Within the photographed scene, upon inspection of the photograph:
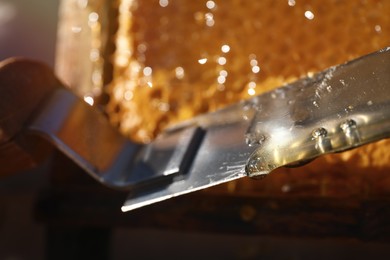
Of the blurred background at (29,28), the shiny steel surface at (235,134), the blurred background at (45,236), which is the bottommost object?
the blurred background at (45,236)

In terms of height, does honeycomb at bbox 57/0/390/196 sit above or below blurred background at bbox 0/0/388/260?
above

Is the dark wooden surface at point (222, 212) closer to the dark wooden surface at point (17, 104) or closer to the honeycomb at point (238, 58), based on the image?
the honeycomb at point (238, 58)

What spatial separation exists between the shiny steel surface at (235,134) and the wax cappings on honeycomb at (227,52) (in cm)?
9

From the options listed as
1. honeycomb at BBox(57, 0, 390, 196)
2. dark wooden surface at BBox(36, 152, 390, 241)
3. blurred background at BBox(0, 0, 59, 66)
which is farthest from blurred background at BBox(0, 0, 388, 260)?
honeycomb at BBox(57, 0, 390, 196)

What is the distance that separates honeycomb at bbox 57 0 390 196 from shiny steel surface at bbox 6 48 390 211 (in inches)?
3.7

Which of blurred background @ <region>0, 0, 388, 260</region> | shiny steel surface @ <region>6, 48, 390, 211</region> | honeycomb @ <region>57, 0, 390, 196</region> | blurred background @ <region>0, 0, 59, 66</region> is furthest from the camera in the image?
blurred background @ <region>0, 0, 59, 66</region>

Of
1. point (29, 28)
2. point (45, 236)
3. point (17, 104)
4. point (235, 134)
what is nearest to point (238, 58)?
point (235, 134)

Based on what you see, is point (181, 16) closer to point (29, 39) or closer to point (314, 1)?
point (314, 1)

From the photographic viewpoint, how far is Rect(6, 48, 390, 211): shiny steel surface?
0.45 m

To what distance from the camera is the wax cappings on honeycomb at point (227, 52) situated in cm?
73

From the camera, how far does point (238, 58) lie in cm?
80

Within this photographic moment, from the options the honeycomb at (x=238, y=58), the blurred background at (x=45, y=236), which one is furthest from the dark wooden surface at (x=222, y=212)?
the blurred background at (x=45, y=236)

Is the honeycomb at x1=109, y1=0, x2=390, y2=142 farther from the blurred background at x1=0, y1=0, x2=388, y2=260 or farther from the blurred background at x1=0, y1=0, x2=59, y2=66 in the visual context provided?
the blurred background at x1=0, y1=0, x2=59, y2=66

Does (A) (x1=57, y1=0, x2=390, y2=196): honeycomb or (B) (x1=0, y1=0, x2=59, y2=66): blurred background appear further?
(B) (x1=0, y1=0, x2=59, y2=66): blurred background
